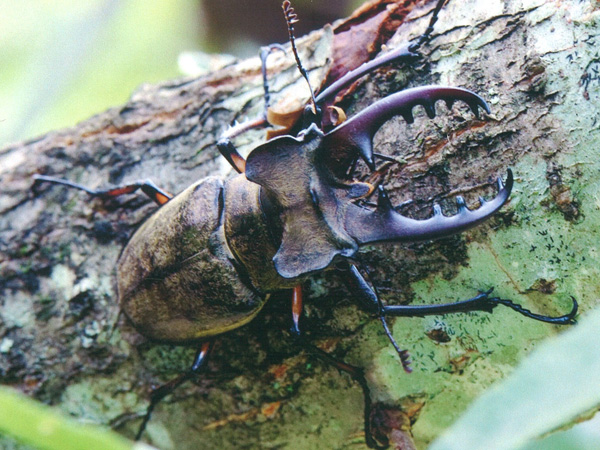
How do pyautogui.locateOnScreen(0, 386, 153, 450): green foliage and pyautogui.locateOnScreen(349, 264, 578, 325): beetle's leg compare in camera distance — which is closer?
pyautogui.locateOnScreen(0, 386, 153, 450): green foliage

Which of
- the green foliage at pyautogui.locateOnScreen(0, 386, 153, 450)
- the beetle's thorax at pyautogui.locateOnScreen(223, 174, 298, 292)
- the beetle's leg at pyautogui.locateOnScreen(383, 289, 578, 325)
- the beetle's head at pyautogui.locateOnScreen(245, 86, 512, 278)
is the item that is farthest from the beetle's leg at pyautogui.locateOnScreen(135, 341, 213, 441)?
the green foliage at pyautogui.locateOnScreen(0, 386, 153, 450)

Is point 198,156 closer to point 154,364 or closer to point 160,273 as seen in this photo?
point 160,273

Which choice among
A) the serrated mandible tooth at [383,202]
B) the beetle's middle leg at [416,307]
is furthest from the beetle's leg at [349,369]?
the serrated mandible tooth at [383,202]

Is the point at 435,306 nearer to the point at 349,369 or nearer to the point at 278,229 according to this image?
the point at 349,369

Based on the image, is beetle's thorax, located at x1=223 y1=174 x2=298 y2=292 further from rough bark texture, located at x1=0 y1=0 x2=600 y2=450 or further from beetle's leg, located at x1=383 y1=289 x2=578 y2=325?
beetle's leg, located at x1=383 y1=289 x2=578 y2=325

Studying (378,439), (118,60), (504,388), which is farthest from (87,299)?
(118,60)

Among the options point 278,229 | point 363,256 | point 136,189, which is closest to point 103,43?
point 136,189
